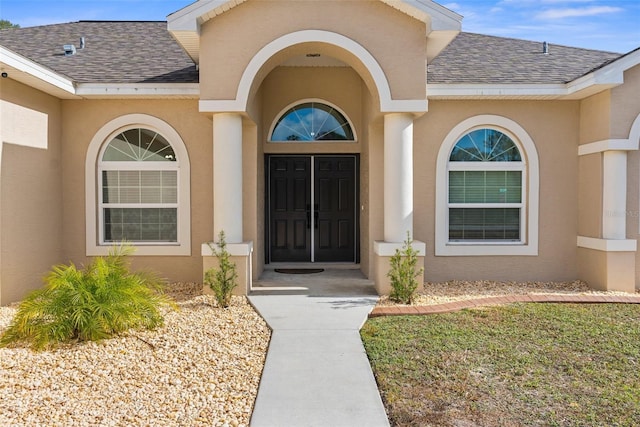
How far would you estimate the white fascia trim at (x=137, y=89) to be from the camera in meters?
9.21

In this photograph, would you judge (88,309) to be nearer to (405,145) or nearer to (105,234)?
(105,234)

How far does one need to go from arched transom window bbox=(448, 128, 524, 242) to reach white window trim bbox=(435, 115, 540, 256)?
0.11 meters

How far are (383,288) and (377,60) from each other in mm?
3861

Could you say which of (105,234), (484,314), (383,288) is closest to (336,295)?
(383,288)

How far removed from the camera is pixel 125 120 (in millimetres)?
9641

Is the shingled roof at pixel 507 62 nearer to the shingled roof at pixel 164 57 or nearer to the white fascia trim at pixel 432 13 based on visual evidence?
the shingled roof at pixel 164 57

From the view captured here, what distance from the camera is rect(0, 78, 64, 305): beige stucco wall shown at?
26.2 ft

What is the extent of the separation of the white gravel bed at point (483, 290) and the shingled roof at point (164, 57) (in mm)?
3878

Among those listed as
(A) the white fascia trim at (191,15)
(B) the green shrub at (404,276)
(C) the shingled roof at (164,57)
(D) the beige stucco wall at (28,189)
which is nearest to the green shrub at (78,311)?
(D) the beige stucco wall at (28,189)

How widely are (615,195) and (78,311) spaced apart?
888 centimetres

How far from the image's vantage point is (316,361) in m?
5.42

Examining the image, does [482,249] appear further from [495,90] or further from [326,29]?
[326,29]

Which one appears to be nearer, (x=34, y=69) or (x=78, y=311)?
(x=78, y=311)

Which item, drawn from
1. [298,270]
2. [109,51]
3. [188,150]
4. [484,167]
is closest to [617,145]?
[484,167]
